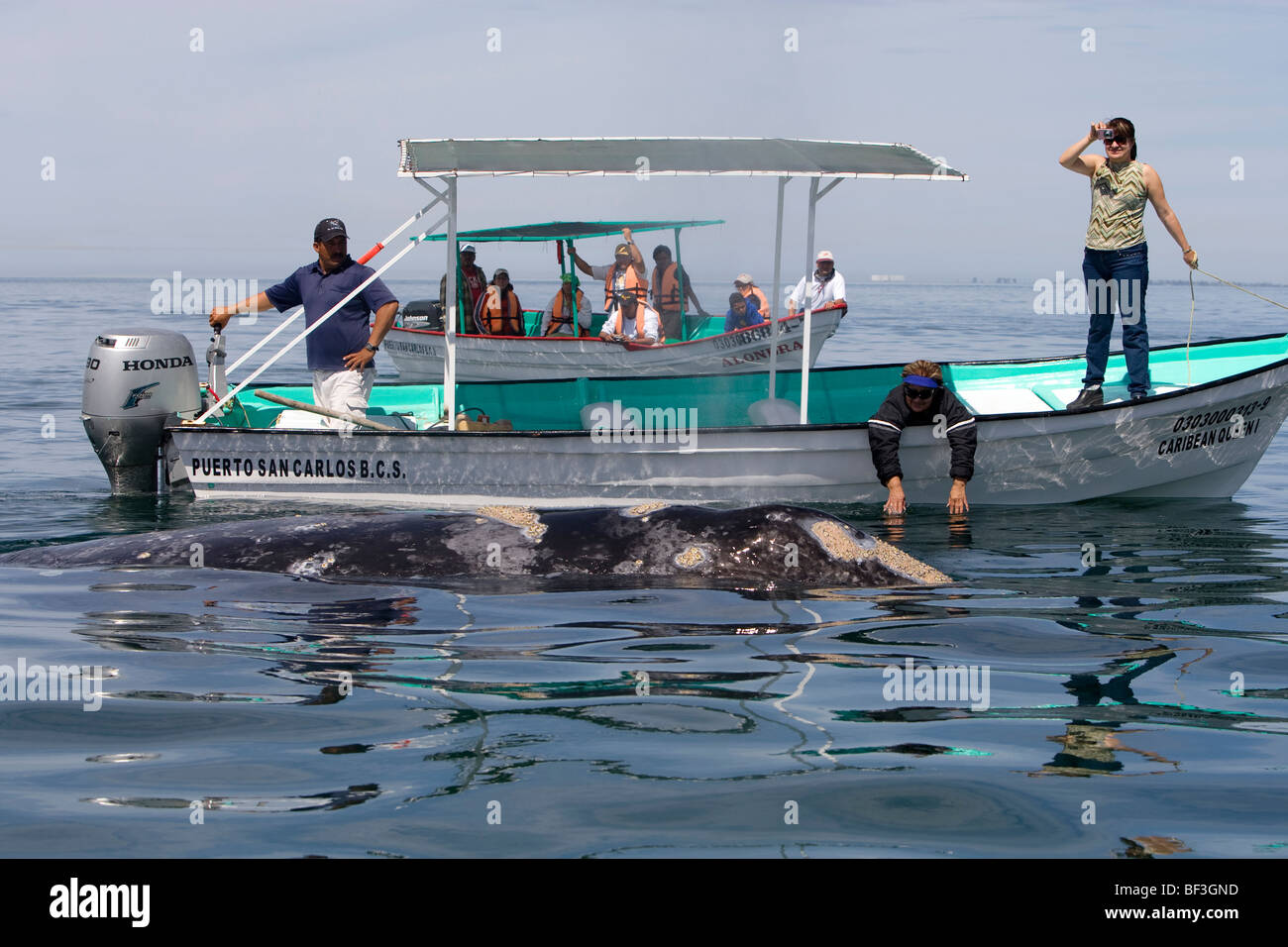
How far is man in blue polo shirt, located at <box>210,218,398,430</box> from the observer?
11750 millimetres

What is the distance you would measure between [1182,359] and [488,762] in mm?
12553

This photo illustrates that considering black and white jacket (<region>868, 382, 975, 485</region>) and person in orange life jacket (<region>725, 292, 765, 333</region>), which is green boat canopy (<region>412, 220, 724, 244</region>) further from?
black and white jacket (<region>868, 382, 975, 485</region>)

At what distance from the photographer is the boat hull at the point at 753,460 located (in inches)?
477

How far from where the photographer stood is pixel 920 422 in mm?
11805

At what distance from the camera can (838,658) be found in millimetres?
6133

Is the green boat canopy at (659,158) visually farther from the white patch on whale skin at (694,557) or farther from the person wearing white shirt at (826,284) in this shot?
the person wearing white shirt at (826,284)

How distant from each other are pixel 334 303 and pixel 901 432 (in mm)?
5083

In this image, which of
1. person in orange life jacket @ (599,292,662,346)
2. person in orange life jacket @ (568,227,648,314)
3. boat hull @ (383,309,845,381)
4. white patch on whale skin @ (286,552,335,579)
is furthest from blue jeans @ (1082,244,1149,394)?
person in orange life jacket @ (568,227,648,314)

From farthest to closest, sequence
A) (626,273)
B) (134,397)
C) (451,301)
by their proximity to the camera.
→ (626,273), (134,397), (451,301)

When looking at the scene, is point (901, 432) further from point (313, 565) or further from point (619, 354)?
point (619, 354)

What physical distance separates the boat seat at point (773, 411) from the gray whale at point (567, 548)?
5.34 meters

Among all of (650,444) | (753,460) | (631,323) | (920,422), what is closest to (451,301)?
(650,444)

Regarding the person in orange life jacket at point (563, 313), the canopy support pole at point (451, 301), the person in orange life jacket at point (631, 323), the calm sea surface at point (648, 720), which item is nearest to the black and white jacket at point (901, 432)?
the calm sea surface at point (648, 720)
